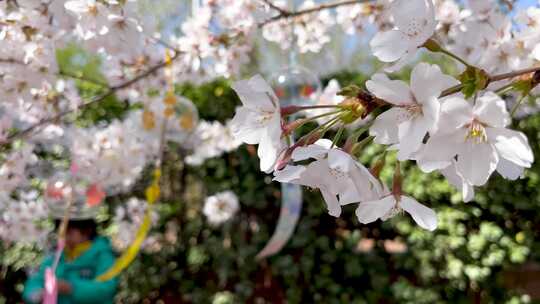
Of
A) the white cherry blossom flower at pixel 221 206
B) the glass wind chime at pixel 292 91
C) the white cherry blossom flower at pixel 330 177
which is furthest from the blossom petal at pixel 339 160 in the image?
the white cherry blossom flower at pixel 221 206

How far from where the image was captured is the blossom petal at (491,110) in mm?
587

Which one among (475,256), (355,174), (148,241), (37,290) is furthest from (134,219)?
(355,174)

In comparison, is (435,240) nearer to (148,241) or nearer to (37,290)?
(148,241)

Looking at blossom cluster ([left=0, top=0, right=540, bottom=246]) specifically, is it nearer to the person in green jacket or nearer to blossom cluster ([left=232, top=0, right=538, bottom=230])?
blossom cluster ([left=232, top=0, right=538, bottom=230])

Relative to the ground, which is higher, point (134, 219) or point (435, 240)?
point (435, 240)

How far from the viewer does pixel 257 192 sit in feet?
12.4

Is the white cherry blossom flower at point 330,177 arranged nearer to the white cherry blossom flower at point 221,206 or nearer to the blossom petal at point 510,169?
the blossom petal at point 510,169

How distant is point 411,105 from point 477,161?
97 millimetres

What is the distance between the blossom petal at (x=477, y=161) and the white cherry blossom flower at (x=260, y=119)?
21 centimetres

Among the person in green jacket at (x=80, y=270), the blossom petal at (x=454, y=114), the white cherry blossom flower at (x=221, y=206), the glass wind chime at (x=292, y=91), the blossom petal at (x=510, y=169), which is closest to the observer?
the blossom petal at (x=454, y=114)

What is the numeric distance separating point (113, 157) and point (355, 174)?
93.0 inches

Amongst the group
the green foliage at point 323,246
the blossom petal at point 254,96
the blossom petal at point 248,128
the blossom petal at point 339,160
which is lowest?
the green foliage at point 323,246

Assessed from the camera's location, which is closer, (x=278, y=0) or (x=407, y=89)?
(x=407, y=89)

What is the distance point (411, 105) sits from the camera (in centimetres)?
64
